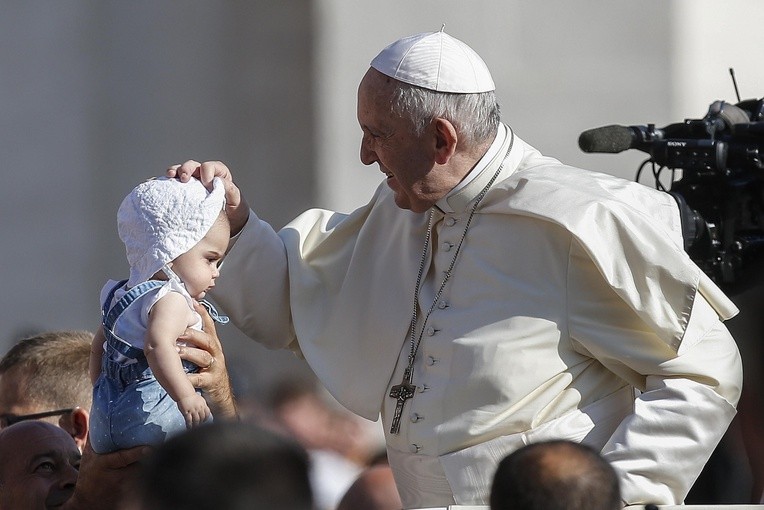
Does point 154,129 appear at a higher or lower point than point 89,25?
lower

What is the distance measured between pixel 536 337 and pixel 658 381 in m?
0.31

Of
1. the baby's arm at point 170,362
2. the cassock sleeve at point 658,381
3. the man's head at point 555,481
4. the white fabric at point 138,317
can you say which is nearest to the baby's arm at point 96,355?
the white fabric at point 138,317

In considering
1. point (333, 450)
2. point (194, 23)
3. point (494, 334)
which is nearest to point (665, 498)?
point (494, 334)

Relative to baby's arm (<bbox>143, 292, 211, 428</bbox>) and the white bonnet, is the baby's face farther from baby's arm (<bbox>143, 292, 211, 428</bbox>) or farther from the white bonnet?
baby's arm (<bbox>143, 292, 211, 428</bbox>)

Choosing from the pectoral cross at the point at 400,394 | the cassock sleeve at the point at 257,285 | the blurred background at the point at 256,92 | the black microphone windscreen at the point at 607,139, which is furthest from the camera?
the blurred background at the point at 256,92

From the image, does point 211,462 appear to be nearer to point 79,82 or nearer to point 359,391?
point 359,391

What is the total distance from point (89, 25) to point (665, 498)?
5.34 m

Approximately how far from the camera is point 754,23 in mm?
7152

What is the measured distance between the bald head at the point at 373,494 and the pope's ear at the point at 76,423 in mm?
750

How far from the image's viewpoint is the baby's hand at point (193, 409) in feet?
10.7

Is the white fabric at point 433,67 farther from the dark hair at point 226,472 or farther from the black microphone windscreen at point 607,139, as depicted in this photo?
the dark hair at point 226,472

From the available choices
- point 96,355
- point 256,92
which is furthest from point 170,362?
point 256,92

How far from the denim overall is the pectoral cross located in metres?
0.56

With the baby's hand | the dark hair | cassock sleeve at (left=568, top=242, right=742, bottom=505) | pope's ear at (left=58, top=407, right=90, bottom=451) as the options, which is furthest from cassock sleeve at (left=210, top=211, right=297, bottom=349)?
the dark hair
